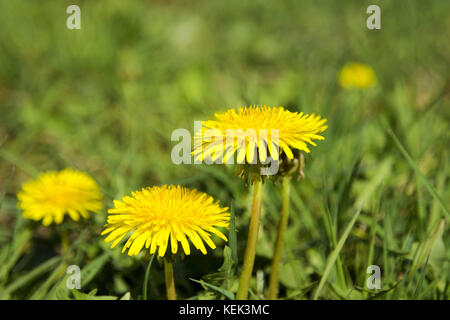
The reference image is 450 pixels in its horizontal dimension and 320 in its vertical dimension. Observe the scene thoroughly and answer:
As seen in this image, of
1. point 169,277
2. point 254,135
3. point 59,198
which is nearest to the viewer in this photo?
point 254,135

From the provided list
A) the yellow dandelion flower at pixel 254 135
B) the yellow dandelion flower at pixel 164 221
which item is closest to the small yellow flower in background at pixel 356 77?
the yellow dandelion flower at pixel 254 135

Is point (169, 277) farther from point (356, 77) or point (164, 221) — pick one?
point (356, 77)

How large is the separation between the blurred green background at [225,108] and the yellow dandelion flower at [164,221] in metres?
0.19

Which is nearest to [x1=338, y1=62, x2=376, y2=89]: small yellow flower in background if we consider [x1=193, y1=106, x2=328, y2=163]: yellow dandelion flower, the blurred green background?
the blurred green background

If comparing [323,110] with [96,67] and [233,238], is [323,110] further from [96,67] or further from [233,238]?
[96,67]

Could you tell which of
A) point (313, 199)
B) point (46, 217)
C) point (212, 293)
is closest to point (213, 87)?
point (313, 199)

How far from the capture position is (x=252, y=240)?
889 millimetres

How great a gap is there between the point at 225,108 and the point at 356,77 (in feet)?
2.41

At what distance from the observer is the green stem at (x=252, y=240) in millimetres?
869

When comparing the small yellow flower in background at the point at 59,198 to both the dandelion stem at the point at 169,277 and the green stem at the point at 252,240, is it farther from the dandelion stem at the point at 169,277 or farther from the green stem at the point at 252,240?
the green stem at the point at 252,240

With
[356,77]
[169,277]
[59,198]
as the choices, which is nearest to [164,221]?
[169,277]

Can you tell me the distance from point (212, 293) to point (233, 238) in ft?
0.63

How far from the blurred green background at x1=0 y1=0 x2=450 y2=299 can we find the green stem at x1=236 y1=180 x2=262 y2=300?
0.08 metres

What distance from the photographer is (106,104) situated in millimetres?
2332
